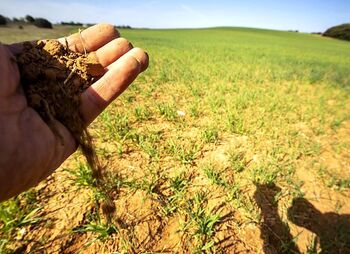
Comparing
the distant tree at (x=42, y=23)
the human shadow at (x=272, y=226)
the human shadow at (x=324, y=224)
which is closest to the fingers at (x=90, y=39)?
the human shadow at (x=272, y=226)

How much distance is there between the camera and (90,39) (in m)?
2.52

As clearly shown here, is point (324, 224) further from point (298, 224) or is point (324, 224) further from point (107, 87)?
point (107, 87)

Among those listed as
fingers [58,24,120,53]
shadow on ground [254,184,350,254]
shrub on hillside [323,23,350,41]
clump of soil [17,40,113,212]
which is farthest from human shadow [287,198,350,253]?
shrub on hillside [323,23,350,41]

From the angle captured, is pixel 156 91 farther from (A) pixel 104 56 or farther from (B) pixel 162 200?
(B) pixel 162 200

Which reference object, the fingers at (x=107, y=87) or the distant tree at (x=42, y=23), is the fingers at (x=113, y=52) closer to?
the fingers at (x=107, y=87)

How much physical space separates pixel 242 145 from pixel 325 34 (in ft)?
238

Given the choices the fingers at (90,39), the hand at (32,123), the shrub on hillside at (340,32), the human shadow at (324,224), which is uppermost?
the fingers at (90,39)

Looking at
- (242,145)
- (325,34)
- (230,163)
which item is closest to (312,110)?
(242,145)

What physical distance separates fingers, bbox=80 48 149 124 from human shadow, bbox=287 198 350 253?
6.39ft

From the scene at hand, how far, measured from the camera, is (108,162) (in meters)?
2.72

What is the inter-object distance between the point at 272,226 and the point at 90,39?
8.07 feet

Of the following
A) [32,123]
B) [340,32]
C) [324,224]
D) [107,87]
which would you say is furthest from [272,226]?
[340,32]

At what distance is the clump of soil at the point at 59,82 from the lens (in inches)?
71.2

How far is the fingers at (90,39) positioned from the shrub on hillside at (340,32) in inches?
2723
